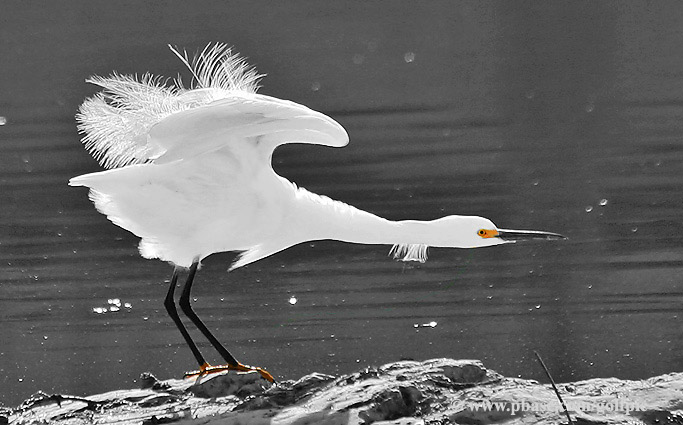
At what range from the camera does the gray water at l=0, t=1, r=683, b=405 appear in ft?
16.3

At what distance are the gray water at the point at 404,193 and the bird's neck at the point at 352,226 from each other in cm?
67

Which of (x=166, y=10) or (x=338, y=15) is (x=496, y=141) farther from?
(x=166, y=10)

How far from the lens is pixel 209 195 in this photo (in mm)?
4207

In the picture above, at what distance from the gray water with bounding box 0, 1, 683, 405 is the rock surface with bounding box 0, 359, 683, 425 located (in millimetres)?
941

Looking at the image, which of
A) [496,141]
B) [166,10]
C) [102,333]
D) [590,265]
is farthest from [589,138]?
[166,10]

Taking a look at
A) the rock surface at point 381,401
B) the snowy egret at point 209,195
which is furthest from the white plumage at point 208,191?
the rock surface at point 381,401

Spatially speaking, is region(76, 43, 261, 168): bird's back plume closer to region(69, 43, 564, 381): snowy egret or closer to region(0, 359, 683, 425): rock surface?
region(69, 43, 564, 381): snowy egret

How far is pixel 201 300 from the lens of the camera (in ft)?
18.3

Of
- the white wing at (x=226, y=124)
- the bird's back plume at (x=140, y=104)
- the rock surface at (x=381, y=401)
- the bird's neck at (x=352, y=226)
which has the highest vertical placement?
the bird's back plume at (x=140, y=104)

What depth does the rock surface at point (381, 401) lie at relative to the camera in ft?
10.9

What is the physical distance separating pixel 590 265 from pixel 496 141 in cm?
300

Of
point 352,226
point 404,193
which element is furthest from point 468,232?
point 404,193

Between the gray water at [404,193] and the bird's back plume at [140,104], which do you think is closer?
the bird's back plume at [140,104]

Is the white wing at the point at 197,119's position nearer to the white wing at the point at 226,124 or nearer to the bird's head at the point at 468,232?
the white wing at the point at 226,124
